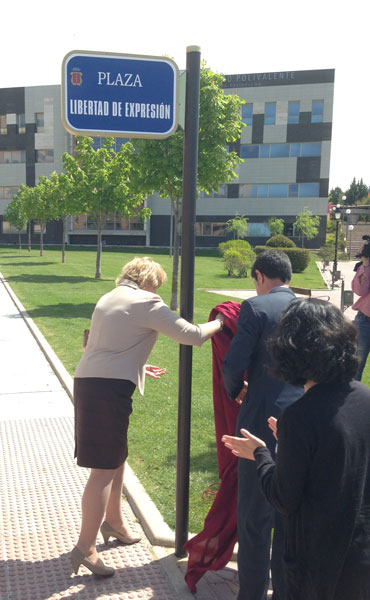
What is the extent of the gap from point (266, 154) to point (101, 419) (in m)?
52.4

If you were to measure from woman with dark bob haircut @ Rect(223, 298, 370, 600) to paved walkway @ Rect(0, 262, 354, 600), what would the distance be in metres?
1.38

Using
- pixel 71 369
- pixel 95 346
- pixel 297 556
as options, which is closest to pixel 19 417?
pixel 71 369

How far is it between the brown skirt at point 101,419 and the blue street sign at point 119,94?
1.39 m

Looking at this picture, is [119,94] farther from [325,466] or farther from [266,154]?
[266,154]

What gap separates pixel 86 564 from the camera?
3.01m

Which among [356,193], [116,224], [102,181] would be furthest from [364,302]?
[356,193]

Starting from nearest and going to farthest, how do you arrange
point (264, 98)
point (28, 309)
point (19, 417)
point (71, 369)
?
point (19, 417) → point (71, 369) → point (28, 309) → point (264, 98)

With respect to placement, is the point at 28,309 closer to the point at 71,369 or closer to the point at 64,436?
the point at 71,369

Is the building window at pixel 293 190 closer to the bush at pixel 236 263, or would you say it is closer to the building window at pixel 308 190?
the building window at pixel 308 190

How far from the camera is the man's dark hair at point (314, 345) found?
5.80ft

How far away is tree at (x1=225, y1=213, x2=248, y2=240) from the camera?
4941cm

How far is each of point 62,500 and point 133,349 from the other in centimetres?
170

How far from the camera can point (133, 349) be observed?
116 inches

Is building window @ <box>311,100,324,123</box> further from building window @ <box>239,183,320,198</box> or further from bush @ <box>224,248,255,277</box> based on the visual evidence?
bush @ <box>224,248,255,277</box>
